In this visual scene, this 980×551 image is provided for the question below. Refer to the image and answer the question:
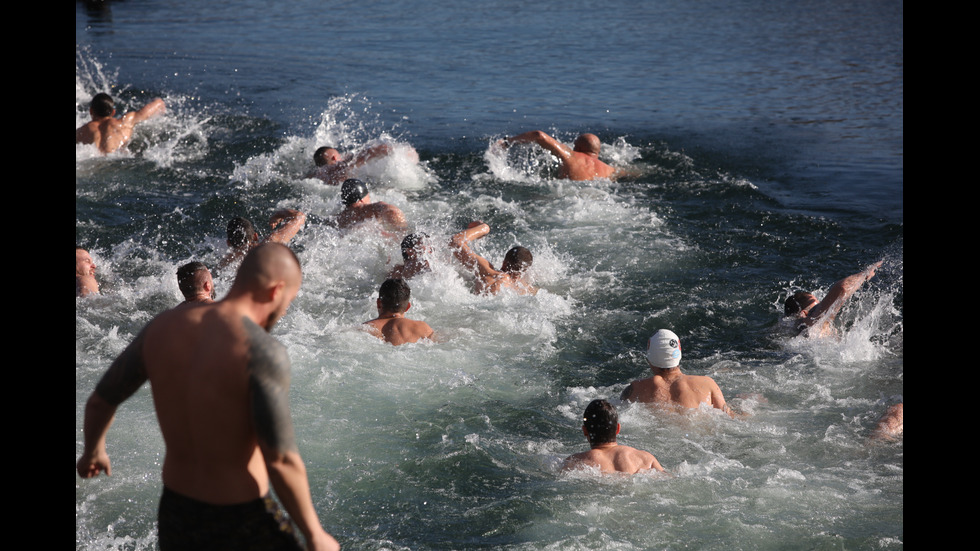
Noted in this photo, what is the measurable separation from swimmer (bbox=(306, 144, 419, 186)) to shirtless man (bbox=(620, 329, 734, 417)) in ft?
24.3

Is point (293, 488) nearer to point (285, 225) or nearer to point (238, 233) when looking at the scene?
point (238, 233)

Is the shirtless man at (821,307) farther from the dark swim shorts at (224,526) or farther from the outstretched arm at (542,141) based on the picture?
the dark swim shorts at (224,526)

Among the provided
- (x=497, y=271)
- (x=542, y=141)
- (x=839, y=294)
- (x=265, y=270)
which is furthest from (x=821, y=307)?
(x=265, y=270)

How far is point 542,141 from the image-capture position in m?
12.4

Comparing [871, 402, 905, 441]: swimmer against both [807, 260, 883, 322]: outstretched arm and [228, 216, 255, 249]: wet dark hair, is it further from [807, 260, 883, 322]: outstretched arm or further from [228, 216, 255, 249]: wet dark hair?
[228, 216, 255, 249]: wet dark hair

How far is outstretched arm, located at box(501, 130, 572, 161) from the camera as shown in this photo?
40.2ft

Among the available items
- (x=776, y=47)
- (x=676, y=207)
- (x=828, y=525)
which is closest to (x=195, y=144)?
(x=676, y=207)

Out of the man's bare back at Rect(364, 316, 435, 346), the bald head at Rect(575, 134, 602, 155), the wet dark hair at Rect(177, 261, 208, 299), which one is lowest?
the man's bare back at Rect(364, 316, 435, 346)

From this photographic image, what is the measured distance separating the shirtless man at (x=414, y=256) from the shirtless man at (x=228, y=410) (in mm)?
6331

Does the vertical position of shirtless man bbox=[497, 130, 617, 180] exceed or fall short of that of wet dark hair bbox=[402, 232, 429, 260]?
it exceeds it

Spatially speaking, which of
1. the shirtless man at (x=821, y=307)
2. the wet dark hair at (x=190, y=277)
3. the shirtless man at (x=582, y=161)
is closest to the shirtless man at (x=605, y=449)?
the shirtless man at (x=821, y=307)

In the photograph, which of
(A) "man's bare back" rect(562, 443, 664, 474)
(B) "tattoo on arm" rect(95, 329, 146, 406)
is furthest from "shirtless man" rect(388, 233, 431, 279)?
(B) "tattoo on arm" rect(95, 329, 146, 406)

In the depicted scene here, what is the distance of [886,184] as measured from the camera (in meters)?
14.1

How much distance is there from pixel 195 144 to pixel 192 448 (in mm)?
12915
